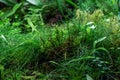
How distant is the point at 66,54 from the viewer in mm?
2318

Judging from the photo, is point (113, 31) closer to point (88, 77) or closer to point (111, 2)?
point (88, 77)

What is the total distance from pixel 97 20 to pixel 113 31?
13.5 inches

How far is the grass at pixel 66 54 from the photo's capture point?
84.8 inches

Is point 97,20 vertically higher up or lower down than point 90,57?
higher up

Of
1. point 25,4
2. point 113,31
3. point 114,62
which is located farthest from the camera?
point 25,4

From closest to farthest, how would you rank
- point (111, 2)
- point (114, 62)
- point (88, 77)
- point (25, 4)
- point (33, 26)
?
point (88, 77) → point (114, 62) → point (33, 26) → point (111, 2) → point (25, 4)

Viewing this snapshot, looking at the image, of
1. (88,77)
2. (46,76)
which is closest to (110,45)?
(88,77)

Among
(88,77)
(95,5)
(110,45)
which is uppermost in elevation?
(95,5)

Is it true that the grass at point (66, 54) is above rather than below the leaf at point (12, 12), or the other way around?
below

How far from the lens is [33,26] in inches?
117

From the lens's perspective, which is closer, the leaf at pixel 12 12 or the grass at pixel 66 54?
the grass at pixel 66 54

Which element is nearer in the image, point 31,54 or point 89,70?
point 89,70

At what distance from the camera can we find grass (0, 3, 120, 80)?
215 cm

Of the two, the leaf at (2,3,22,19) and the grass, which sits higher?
the leaf at (2,3,22,19)
